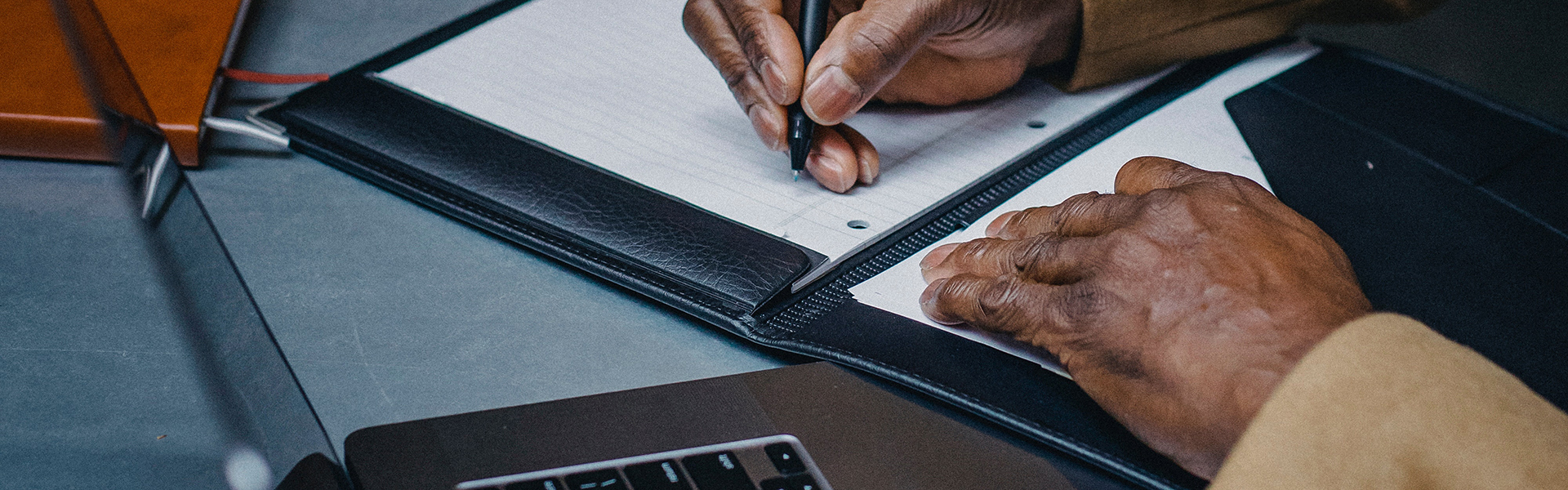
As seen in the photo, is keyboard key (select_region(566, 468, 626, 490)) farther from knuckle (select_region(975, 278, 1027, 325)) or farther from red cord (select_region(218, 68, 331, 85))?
red cord (select_region(218, 68, 331, 85))

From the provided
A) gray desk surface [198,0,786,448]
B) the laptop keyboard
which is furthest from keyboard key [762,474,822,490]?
gray desk surface [198,0,786,448]

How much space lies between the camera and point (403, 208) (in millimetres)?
616

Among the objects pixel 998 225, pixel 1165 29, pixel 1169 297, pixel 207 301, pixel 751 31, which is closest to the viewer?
pixel 207 301

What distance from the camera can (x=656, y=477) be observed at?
0.39 m

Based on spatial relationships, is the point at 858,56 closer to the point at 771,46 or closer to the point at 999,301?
the point at 771,46

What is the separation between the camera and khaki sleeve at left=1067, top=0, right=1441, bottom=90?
0.80 metres

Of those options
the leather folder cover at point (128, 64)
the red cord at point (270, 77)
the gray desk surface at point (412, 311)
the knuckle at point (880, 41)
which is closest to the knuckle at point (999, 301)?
the gray desk surface at point (412, 311)

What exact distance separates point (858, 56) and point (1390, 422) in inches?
14.2

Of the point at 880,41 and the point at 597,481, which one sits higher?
the point at 880,41

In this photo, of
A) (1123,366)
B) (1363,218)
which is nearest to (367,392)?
(1123,366)

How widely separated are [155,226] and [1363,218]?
2.04 feet

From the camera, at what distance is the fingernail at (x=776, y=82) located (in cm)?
64

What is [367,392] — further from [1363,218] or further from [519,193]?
[1363,218]

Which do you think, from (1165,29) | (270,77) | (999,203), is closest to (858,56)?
(999,203)
